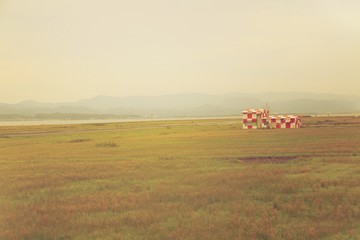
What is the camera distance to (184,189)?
39.0ft

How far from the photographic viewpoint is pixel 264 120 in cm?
5619

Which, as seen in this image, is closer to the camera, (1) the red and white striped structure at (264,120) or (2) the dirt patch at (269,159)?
(2) the dirt patch at (269,159)

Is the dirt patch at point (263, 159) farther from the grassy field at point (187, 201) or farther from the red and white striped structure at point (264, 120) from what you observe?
the red and white striped structure at point (264, 120)

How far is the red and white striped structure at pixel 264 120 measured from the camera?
5506 cm

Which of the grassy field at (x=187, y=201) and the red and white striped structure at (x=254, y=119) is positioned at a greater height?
the red and white striped structure at (x=254, y=119)

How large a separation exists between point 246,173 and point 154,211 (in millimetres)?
6227

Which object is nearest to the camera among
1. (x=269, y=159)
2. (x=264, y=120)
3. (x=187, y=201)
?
(x=187, y=201)

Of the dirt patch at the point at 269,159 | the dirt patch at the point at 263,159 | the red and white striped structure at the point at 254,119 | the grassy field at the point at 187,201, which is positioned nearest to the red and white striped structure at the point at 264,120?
the red and white striped structure at the point at 254,119

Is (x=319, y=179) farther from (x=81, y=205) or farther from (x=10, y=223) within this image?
(x=10, y=223)

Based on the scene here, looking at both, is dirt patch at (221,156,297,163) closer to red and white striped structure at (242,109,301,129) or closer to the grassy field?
the grassy field

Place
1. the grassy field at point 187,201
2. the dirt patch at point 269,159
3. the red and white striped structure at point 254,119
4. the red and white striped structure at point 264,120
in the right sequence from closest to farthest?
1. the grassy field at point 187,201
2. the dirt patch at point 269,159
3. the red and white striped structure at point 264,120
4. the red and white striped structure at point 254,119

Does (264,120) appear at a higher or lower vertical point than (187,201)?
higher

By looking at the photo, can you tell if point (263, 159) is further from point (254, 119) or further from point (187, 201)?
point (254, 119)

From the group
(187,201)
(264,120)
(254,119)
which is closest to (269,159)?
(187,201)
